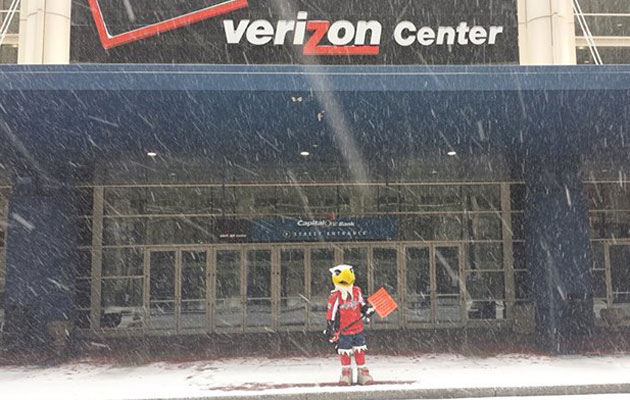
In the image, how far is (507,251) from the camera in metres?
16.0

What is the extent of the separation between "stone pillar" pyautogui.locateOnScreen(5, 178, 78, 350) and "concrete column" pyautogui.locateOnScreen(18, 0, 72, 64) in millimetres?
3053

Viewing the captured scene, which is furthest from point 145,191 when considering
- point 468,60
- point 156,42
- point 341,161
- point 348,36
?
point 468,60

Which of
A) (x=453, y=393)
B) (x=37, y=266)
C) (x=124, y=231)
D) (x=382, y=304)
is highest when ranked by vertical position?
(x=124, y=231)

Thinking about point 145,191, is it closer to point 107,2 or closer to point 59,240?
point 59,240

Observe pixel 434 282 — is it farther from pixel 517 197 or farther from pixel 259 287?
pixel 259 287

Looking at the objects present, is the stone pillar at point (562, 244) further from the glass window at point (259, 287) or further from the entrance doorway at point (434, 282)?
the glass window at point (259, 287)

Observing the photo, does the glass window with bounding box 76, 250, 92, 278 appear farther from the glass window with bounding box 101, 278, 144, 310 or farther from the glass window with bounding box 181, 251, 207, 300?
the glass window with bounding box 181, 251, 207, 300

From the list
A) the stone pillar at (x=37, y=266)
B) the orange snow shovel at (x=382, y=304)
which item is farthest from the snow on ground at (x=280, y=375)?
the stone pillar at (x=37, y=266)

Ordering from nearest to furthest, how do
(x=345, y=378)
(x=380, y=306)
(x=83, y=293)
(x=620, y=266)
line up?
(x=345, y=378) → (x=380, y=306) → (x=83, y=293) → (x=620, y=266)

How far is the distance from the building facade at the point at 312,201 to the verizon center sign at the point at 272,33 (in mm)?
47

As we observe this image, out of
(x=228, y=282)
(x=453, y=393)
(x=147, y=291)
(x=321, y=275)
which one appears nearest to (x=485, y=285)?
(x=321, y=275)

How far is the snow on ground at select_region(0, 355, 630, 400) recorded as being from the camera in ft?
28.3

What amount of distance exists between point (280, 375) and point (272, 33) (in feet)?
27.3

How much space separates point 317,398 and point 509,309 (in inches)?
357
